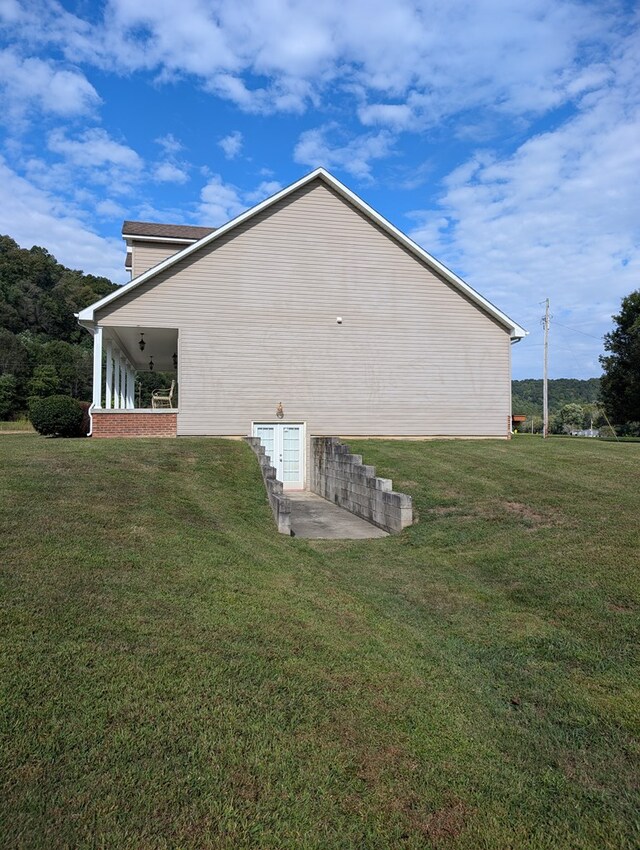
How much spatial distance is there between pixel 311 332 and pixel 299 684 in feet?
42.9

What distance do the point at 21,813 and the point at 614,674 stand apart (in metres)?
4.07

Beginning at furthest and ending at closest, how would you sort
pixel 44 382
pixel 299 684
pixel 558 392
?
pixel 558 392 → pixel 44 382 → pixel 299 684

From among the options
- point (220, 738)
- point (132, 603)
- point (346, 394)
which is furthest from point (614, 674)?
point (346, 394)

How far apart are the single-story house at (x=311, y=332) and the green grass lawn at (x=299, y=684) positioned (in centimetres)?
774

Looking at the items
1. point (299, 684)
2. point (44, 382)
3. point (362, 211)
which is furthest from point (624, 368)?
point (44, 382)

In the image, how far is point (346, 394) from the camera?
1622 centimetres

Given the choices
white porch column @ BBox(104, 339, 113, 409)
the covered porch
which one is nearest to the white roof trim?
the covered porch

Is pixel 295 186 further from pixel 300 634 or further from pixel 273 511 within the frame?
pixel 300 634

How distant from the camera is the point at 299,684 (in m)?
3.61

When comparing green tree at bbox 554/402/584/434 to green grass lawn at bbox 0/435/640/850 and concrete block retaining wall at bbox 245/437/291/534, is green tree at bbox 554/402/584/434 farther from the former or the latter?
green grass lawn at bbox 0/435/640/850

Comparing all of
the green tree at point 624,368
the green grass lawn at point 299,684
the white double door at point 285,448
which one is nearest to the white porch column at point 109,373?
the white double door at point 285,448

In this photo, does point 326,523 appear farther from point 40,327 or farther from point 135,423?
point 40,327

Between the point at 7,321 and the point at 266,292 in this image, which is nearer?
the point at 266,292

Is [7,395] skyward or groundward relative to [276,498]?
skyward
